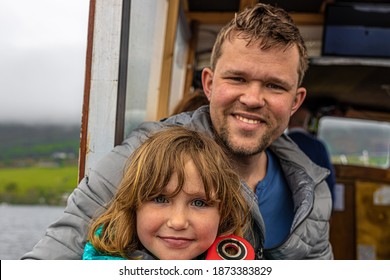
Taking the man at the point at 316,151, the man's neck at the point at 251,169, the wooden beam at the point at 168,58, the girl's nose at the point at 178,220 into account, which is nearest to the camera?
the girl's nose at the point at 178,220

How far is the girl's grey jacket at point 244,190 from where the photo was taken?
63.6 inches

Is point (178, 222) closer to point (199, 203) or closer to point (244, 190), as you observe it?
point (199, 203)

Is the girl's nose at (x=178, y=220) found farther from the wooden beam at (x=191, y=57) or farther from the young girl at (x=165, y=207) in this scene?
the wooden beam at (x=191, y=57)

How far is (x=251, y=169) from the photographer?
2.13 m

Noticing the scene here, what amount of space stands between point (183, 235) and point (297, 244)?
0.53 metres

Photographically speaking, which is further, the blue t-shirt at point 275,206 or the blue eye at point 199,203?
the blue t-shirt at point 275,206

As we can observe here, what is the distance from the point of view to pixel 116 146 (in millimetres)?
1928

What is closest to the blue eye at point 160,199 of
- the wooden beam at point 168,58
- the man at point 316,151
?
the wooden beam at point 168,58

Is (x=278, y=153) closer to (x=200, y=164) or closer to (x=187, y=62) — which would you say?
(x=200, y=164)

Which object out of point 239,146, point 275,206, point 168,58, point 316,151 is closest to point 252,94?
point 239,146

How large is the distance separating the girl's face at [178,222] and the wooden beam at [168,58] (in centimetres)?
174

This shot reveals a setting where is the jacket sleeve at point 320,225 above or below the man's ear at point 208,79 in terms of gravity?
below

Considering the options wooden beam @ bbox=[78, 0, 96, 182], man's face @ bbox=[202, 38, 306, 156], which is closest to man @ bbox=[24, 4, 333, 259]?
man's face @ bbox=[202, 38, 306, 156]

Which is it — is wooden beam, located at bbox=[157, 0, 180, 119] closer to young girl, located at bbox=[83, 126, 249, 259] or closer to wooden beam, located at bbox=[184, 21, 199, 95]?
wooden beam, located at bbox=[184, 21, 199, 95]
